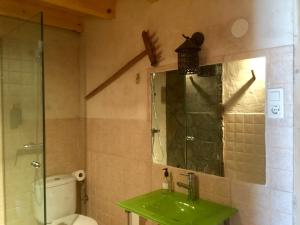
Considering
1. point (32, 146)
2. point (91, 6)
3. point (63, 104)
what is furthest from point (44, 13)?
point (32, 146)

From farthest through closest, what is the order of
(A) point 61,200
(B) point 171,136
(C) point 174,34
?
(A) point 61,200 → (B) point 171,136 → (C) point 174,34

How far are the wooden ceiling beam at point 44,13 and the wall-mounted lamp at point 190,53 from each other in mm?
1374

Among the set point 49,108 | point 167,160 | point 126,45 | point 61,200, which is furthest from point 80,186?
point 126,45

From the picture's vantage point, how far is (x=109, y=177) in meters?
2.33

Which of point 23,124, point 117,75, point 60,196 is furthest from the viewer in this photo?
point 60,196

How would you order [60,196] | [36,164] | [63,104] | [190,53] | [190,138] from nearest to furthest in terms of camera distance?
[190,53], [190,138], [36,164], [60,196], [63,104]

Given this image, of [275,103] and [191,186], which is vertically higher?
[275,103]

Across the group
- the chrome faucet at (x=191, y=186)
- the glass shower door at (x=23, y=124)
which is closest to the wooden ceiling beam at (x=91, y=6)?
the glass shower door at (x=23, y=124)

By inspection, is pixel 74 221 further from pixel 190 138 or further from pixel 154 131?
pixel 190 138

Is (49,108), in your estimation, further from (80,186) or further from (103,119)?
(80,186)

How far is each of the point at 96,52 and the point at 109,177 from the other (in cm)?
117

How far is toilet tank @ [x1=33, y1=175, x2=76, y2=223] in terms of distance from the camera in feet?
7.37

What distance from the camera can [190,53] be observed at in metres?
1.50

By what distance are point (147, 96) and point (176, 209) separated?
81 centimetres
